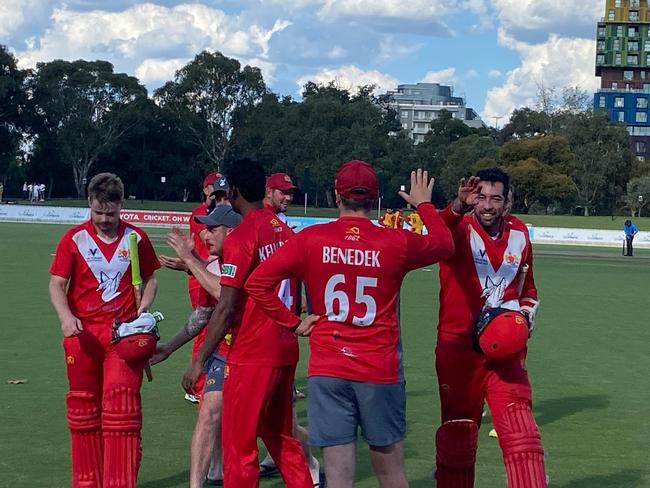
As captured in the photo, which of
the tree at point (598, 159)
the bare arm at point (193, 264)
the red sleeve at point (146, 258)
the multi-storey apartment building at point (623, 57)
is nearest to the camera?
the bare arm at point (193, 264)

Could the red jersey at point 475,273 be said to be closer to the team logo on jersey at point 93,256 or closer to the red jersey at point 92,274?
the red jersey at point 92,274

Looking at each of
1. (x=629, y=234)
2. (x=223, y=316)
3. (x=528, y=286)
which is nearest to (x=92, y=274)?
(x=223, y=316)

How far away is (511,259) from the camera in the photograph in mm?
6836

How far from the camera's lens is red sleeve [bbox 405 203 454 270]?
579 centimetres

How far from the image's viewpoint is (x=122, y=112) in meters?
90.2

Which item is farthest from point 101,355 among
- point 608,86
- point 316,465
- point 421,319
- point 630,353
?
point 608,86

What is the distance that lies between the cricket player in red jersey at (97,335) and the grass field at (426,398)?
0.88 metres

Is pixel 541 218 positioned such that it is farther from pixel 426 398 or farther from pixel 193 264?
pixel 193 264

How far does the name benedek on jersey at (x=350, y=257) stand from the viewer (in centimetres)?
565

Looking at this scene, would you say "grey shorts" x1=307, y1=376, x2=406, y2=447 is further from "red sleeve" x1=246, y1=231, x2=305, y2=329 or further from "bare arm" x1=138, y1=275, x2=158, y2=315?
"bare arm" x1=138, y1=275, x2=158, y2=315

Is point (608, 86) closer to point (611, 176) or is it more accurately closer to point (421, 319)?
point (611, 176)

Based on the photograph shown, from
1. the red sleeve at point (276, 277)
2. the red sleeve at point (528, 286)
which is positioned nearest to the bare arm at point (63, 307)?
the red sleeve at point (276, 277)

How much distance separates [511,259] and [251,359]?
5.83 feet

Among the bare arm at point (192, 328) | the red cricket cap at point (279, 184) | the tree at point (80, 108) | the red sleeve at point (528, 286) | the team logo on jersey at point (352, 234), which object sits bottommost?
the bare arm at point (192, 328)
